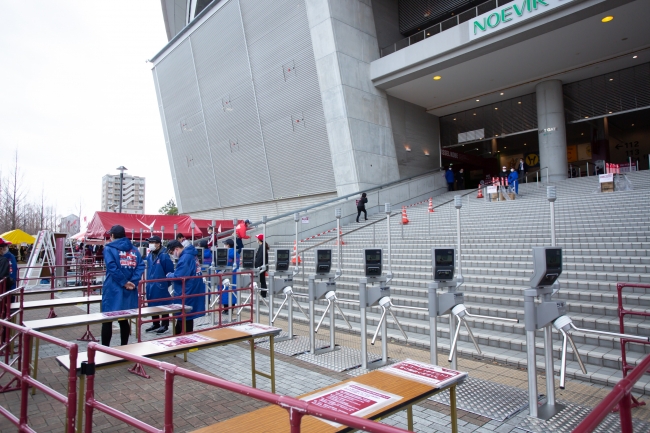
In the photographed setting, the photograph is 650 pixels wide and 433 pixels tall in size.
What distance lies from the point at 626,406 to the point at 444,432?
2725 mm

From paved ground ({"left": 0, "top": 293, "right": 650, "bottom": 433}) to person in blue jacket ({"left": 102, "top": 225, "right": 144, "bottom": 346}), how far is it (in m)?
1.10

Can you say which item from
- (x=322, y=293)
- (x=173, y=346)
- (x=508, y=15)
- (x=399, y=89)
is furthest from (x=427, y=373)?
(x=399, y=89)

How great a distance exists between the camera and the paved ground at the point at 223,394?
168 inches

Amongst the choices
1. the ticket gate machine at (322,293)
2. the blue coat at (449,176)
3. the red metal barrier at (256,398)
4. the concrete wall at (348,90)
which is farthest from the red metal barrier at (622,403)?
the blue coat at (449,176)

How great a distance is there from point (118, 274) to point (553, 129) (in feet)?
71.0

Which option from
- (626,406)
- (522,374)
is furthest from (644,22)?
(626,406)

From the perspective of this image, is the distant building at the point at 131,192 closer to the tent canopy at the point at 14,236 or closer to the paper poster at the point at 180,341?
the tent canopy at the point at 14,236

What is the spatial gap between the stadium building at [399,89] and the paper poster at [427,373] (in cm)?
1639

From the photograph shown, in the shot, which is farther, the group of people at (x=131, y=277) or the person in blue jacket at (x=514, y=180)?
the person in blue jacket at (x=514, y=180)

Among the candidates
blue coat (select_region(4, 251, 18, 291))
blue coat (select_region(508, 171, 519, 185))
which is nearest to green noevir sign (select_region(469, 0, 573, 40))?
blue coat (select_region(508, 171, 519, 185))

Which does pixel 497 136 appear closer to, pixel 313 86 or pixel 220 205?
pixel 313 86

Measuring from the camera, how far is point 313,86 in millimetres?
21359

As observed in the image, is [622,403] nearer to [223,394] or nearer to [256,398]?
Answer: [256,398]

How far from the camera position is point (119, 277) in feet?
22.8
